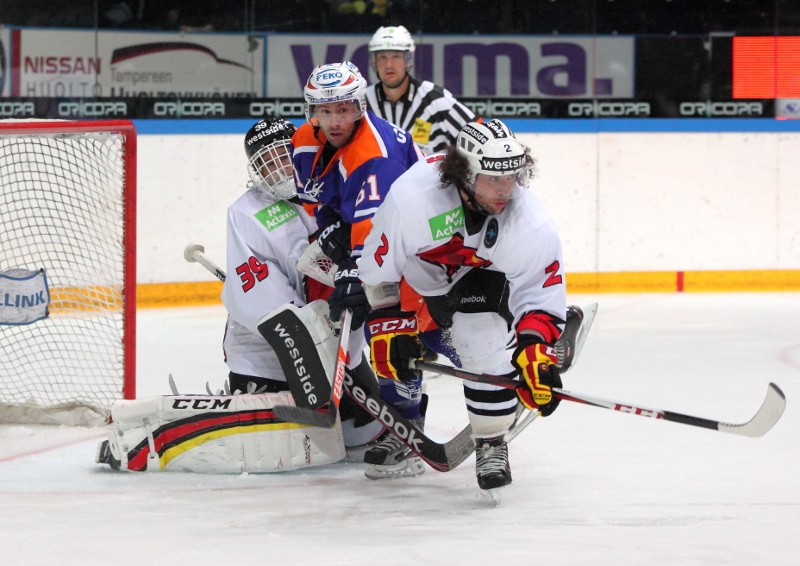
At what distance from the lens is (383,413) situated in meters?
3.04

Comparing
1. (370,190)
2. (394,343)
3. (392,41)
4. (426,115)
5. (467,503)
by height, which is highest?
(392,41)

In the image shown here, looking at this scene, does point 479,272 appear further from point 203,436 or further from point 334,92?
point 203,436

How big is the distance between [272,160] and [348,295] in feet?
1.78

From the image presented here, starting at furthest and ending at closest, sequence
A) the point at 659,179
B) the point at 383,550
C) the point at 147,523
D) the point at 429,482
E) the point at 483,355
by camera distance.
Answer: the point at 659,179, the point at 429,482, the point at 483,355, the point at 147,523, the point at 383,550

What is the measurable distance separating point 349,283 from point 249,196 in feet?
1.87

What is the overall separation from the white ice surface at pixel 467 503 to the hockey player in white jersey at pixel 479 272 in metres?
0.22

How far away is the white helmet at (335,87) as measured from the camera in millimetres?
3045

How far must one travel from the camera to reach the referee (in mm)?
4555

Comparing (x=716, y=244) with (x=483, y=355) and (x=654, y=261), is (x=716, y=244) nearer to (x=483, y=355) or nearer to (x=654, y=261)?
(x=654, y=261)

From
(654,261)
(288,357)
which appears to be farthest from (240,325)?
(654,261)

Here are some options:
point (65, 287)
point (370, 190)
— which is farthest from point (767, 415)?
point (65, 287)

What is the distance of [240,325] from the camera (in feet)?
10.8

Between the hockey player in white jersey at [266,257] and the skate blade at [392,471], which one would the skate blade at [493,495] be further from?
the hockey player in white jersey at [266,257]

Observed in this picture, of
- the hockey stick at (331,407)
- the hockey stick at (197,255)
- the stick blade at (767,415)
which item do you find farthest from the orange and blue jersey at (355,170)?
the stick blade at (767,415)
